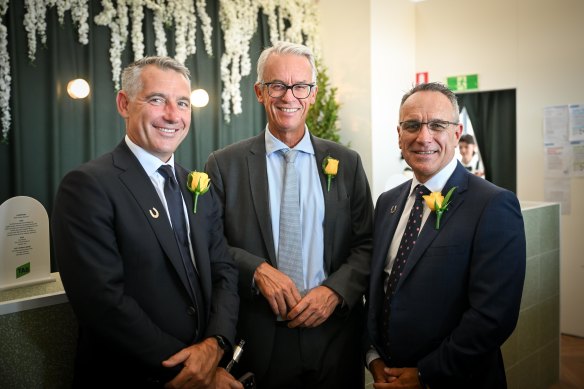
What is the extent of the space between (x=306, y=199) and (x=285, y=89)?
0.46 m

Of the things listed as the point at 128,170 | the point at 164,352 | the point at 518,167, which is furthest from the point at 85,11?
the point at 518,167

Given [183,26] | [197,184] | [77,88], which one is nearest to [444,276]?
[197,184]

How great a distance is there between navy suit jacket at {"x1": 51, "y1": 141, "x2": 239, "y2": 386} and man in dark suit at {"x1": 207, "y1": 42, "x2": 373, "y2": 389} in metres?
0.29

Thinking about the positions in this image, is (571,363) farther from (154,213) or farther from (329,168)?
(154,213)

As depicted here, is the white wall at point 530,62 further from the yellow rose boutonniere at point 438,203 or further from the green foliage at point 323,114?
the yellow rose boutonniere at point 438,203

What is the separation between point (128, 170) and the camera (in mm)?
1626

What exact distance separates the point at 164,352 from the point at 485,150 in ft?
20.5

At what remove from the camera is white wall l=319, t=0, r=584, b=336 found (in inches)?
215

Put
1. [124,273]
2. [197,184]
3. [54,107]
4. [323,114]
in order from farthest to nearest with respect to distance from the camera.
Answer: [323,114] → [54,107] → [197,184] → [124,273]

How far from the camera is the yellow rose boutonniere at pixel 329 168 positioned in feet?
6.98

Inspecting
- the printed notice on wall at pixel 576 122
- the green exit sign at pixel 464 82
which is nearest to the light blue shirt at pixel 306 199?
the printed notice on wall at pixel 576 122

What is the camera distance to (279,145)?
7.07 ft

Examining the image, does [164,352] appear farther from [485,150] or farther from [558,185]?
[485,150]

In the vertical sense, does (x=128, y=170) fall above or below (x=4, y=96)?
below
